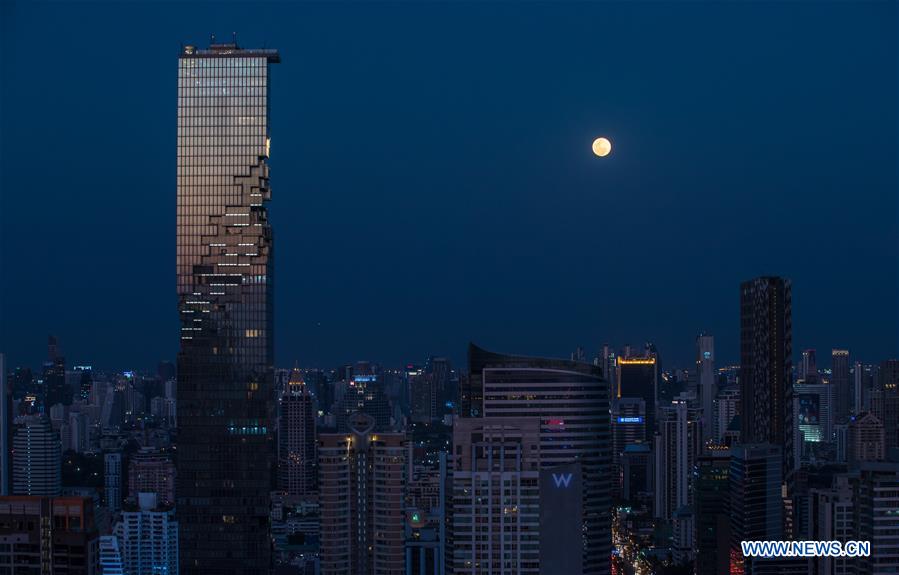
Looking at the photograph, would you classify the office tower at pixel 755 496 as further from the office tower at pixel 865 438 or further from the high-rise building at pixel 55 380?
the high-rise building at pixel 55 380

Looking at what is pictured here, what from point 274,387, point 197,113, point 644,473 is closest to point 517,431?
point 274,387

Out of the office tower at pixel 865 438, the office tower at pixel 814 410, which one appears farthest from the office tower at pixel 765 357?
the office tower at pixel 865 438

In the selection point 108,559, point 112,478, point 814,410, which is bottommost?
point 112,478

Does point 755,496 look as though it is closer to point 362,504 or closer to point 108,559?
point 362,504

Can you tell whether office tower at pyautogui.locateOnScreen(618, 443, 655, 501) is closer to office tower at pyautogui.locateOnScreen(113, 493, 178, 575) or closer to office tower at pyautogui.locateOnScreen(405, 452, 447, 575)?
office tower at pyautogui.locateOnScreen(405, 452, 447, 575)

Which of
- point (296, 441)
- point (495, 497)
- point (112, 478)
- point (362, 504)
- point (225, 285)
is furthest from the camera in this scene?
point (296, 441)

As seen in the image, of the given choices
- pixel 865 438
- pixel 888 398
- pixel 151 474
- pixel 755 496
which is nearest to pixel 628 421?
pixel 888 398
